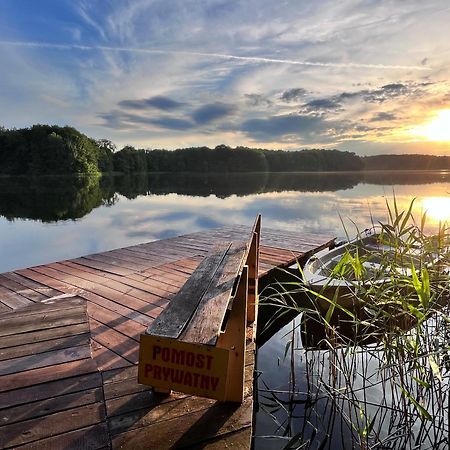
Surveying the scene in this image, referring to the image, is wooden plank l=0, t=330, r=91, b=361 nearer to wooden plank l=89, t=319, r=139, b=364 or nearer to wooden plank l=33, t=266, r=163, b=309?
wooden plank l=89, t=319, r=139, b=364

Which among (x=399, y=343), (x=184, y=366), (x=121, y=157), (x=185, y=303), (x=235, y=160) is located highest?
(x=235, y=160)

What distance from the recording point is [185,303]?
1.84 m

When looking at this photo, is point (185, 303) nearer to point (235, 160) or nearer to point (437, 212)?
point (437, 212)

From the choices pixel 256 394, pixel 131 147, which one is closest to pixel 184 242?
pixel 256 394

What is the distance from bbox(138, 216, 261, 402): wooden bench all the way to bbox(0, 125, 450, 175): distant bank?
1646 inches

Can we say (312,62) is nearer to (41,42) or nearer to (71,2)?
(71,2)

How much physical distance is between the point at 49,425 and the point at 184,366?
0.80 meters

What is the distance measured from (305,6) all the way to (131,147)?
4871 centimetres

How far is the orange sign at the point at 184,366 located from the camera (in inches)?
58.4

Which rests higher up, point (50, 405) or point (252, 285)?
point (252, 285)

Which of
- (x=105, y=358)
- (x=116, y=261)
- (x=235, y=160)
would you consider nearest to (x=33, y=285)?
(x=116, y=261)

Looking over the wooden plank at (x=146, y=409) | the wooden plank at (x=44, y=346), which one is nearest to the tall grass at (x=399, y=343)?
the wooden plank at (x=146, y=409)

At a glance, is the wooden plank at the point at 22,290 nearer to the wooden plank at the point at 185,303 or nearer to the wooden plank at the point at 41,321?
the wooden plank at the point at 41,321

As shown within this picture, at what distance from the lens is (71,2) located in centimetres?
750
